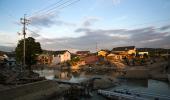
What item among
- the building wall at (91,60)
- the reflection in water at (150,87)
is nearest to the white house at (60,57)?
the building wall at (91,60)

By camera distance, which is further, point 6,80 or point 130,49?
point 130,49

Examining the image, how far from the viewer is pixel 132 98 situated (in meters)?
28.0

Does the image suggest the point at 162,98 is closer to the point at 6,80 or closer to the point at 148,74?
the point at 6,80

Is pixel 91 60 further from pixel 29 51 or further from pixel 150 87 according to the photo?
pixel 150 87

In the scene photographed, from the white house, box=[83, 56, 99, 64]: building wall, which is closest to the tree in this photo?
box=[83, 56, 99, 64]: building wall

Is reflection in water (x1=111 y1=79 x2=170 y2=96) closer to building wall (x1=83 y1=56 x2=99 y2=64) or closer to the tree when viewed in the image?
the tree

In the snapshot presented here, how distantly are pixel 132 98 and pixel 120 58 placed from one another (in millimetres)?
72167

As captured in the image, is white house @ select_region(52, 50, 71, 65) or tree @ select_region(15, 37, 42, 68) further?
white house @ select_region(52, 50, 71, 65)

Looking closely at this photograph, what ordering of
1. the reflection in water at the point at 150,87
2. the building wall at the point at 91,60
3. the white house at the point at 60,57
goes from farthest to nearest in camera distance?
the white house at the point at 60,57 < the building wall at the point at 91,60 < the reflection in water at the point at 150,87

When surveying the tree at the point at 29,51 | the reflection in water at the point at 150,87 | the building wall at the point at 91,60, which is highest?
the tree at the point at 29,51

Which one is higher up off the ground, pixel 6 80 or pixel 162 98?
pixel 6 80

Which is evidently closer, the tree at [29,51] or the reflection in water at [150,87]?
the reflection in water at [150,87]

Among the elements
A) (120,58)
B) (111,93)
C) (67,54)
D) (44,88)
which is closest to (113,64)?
(120,58)

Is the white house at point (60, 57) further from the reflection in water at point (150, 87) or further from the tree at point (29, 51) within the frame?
the reflection in water at point (150, 87)
